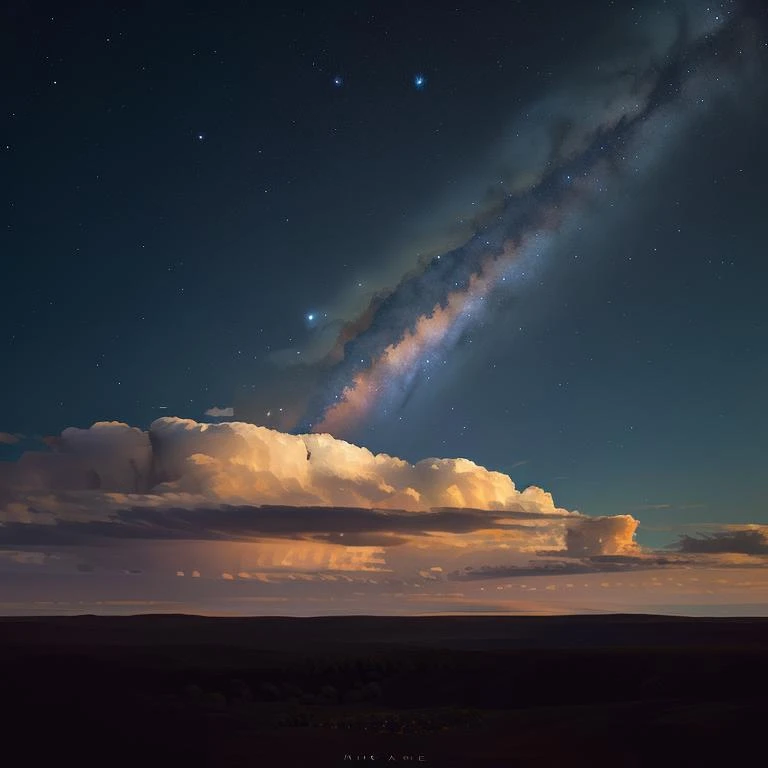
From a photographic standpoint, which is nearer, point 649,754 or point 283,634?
point 649,754

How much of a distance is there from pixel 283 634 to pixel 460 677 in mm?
54044

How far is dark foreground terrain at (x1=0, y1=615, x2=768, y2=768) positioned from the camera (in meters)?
28.0

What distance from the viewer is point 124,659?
55.2 metres

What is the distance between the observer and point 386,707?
4659 centimetres

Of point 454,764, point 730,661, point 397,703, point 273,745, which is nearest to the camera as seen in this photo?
point 454,764

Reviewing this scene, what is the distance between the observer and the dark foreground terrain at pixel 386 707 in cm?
2797

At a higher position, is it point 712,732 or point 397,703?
point 712,732

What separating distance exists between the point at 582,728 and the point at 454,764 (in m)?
7.05

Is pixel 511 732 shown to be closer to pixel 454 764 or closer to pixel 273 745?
pixel 454 764

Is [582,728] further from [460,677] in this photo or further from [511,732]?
[460,677]

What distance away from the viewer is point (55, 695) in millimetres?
38406

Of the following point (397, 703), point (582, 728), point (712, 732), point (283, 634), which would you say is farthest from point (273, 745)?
point (283, 634)

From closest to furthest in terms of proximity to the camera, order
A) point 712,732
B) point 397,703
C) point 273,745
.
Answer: point 712,732 < point 273,745 < point 397,703

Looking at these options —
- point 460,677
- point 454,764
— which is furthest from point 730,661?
point 454,764
